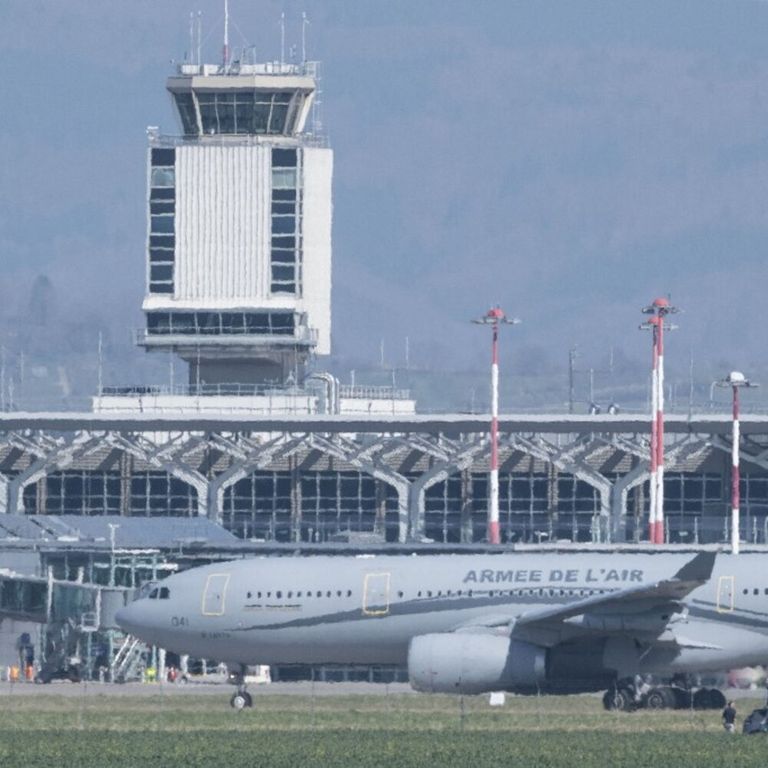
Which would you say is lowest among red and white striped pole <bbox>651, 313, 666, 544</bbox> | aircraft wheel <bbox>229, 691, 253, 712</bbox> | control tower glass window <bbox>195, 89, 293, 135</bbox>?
aircraft wheel <bbox>229, 691, 253, 712</bbox>

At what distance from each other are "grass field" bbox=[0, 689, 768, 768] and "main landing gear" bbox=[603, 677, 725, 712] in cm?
84

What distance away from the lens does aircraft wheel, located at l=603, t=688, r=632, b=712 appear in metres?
63.5

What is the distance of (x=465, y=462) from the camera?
123 meters

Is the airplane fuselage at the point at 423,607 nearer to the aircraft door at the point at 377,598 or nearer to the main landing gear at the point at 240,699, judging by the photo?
the aircraft door at the point at 377,598

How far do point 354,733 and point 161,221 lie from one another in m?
95.0

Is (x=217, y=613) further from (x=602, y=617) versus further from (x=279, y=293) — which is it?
(x=279, y=293)

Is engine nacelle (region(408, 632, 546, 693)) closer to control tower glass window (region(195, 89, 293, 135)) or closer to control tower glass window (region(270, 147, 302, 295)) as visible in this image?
control tower glass window (region(195, 89, 293, 135))

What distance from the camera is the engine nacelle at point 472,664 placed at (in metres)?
62.8

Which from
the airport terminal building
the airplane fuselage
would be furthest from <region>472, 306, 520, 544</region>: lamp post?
the airplane fuselage

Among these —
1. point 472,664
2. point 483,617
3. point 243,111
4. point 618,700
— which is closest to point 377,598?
point 483,617

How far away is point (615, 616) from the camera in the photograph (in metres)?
62.6

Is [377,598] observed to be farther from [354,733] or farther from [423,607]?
[354,733]

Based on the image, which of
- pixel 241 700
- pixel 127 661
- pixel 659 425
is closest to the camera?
pixel 241 700

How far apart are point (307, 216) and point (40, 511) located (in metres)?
26.4
